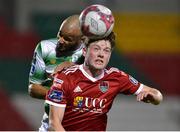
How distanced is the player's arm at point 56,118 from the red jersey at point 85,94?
4 centimetres

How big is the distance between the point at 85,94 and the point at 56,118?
0.36 metres

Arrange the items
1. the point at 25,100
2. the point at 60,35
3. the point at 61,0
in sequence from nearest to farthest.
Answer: the point at 60,35 < the point at 25,100 < the point at 61,0

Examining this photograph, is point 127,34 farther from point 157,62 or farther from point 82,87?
point 82,87

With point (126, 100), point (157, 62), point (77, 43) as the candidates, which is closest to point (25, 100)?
point (126, 100)

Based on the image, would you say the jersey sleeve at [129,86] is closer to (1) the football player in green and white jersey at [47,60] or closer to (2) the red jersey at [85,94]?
(2) the red jersey at [85,94]

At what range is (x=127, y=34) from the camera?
1484cm

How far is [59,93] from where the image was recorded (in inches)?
218

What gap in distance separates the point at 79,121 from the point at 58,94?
14.1 inches

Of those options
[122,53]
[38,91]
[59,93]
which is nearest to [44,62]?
[38,91]

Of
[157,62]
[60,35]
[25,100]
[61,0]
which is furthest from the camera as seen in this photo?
[61,0]

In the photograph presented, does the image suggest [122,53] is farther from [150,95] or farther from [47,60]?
[150,95]

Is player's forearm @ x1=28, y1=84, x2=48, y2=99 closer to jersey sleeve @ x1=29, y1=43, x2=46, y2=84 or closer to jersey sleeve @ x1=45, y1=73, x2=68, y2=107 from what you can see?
jersey sleeve @ x1=29, y1=43, x2=46, y2=84

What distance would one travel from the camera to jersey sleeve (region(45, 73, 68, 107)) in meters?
5.51

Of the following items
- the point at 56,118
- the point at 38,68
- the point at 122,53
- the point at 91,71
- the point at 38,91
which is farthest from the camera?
the point at 122,53
